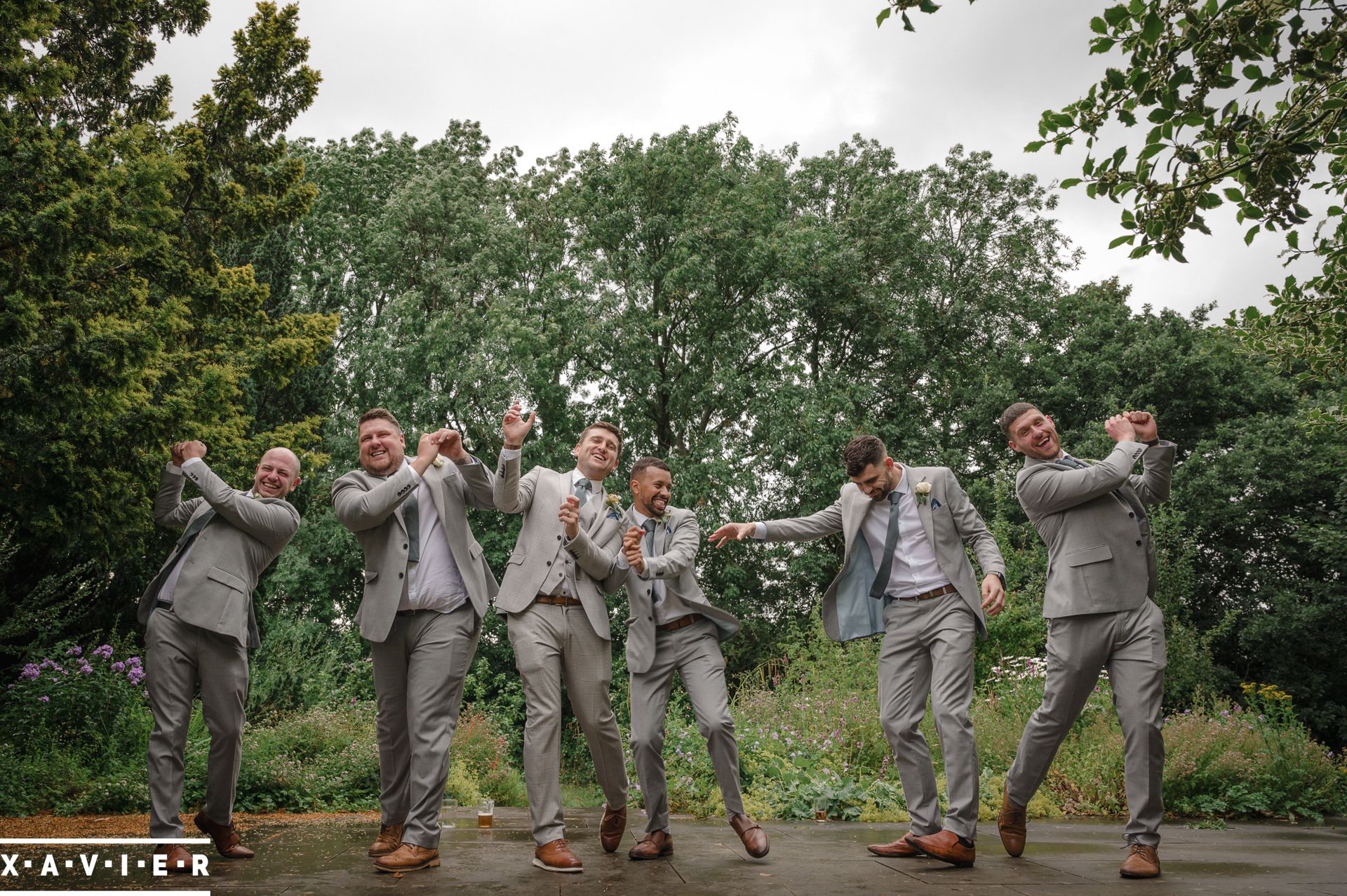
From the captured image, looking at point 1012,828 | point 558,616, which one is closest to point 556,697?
point 558,616

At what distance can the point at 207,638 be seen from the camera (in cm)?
471

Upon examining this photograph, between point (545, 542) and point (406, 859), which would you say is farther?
point (545, 542)

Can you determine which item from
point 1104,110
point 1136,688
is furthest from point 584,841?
point 1104,110

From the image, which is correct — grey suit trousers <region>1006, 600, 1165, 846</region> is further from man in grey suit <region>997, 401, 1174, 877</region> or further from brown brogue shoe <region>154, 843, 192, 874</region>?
brown brogue shoe <region>154, 843, 192, 874</region>

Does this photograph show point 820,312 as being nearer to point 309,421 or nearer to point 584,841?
point 309,421

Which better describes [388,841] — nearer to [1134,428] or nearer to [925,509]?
[925,509]

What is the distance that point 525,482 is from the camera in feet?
16.5

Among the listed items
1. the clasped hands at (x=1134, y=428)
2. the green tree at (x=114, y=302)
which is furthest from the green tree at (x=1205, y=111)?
the green tree at (x=114, y=302)

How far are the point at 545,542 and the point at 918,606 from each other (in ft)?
6.38

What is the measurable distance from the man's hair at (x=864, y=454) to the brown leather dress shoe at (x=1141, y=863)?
215 centimetres

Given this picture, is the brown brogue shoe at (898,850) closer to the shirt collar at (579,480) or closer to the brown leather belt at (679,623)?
the brown leather belt at (679,623)

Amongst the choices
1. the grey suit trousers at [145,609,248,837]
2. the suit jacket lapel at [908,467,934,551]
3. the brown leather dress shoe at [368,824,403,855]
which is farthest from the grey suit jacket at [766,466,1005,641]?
the grey suit trousers at [145,609,248,837]

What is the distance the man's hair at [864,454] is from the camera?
517cm

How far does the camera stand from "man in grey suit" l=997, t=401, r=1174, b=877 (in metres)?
4.52
